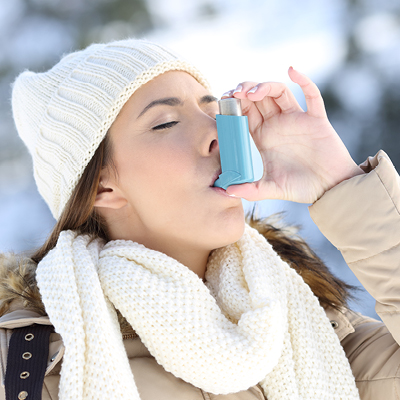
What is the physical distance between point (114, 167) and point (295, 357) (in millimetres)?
903

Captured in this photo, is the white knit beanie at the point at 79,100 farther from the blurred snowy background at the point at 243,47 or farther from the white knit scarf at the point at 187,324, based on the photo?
the blurred snowy background at the point at 243,47

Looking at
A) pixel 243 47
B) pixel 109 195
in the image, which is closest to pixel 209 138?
pixel 109 195

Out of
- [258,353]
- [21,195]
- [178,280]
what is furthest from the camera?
[21,195]

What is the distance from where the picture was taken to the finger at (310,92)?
1.40m

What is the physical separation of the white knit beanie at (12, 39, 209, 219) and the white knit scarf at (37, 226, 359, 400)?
0.93ft

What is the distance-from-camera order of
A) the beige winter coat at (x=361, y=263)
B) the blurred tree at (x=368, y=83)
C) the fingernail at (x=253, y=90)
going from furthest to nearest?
the blurred tree at (x=368, y=83), the fingernail at (x=253, y=90), the beige winter coat at (x=361, y=263)

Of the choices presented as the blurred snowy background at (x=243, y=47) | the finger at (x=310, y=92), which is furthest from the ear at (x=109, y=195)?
the blurred snowy background at (x=243, y=47)

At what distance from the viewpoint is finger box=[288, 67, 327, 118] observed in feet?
4.59

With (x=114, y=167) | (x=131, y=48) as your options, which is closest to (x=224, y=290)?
(x=114, y=167)

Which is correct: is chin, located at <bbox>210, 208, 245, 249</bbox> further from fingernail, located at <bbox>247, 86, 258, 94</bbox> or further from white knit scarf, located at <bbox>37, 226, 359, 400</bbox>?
fingernail, located at <bbox>247, 86, 258, 94</bbox>

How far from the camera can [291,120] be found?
1572 millimetres

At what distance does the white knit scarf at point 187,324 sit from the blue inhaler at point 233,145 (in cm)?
34

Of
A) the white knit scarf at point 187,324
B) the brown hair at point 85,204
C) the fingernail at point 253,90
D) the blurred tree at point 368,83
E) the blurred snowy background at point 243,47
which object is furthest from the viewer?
the blurred tree at point 368,83

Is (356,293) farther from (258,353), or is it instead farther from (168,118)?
(168,118)
